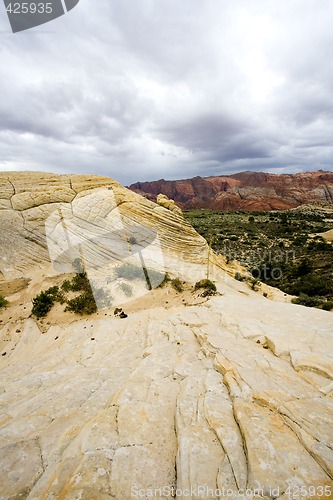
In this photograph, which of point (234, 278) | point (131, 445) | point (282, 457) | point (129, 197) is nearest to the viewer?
point (282, 457)

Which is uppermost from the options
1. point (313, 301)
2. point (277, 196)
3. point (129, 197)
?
point (129, 197)

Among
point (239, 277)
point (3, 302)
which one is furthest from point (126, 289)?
point (239, 277)

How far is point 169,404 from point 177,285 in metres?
9.55

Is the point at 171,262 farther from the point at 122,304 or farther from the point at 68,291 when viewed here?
the point at 68,291

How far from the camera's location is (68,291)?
1429cm

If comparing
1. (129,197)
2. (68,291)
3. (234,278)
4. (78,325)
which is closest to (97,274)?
(68,291)

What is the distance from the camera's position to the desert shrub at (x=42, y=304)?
41.5ft

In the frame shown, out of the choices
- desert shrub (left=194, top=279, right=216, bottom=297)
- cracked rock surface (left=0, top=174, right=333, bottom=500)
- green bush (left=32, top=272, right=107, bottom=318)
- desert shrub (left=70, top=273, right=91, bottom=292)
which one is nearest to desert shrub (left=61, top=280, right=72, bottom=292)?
green bush (left=32, top=272, right=107, bottom=318)

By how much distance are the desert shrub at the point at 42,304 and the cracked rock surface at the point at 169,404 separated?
22.1 inches

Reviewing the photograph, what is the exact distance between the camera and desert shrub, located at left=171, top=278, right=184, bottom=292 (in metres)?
15.0

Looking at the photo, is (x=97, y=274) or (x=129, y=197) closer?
(x=97, y=274)

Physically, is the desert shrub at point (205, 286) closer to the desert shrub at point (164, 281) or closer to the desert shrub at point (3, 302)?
the desert shrub at point (164, 281)

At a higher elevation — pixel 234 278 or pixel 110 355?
pixel 110 355

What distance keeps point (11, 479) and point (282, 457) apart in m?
4.75
